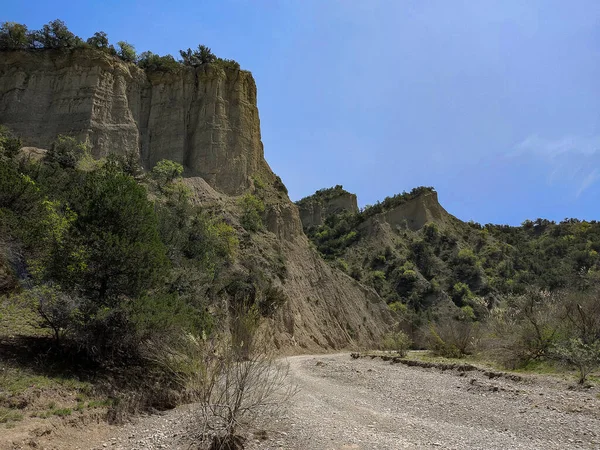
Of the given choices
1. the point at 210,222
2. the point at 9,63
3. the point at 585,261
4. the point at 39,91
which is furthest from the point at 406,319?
the point at 9,63

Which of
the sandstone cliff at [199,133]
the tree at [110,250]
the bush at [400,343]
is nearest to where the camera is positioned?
the tree at [110,250]

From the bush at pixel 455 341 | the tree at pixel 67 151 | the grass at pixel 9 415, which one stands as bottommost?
the grass at pixel 9 415

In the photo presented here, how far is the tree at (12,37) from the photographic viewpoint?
39531 mm

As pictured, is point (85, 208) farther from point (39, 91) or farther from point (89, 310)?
point (39, 91)

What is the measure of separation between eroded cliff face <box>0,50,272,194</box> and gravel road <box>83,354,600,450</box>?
28846 mm

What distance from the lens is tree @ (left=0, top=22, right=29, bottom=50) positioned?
130 feet

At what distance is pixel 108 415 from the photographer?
11.5m

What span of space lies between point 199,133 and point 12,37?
1888 centimetres

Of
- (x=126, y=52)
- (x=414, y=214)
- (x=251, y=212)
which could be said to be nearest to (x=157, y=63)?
(x=126, y=52)

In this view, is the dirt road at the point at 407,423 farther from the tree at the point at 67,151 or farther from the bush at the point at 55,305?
the tree at the point at 67,151

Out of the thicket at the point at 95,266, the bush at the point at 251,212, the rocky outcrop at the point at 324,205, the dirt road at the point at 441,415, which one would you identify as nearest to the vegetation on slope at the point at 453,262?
the rocky outcrop at the point at 324,205

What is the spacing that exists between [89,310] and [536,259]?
63316 millimetres

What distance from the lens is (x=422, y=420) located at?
444 inches

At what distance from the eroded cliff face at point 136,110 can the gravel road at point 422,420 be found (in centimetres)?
2885
